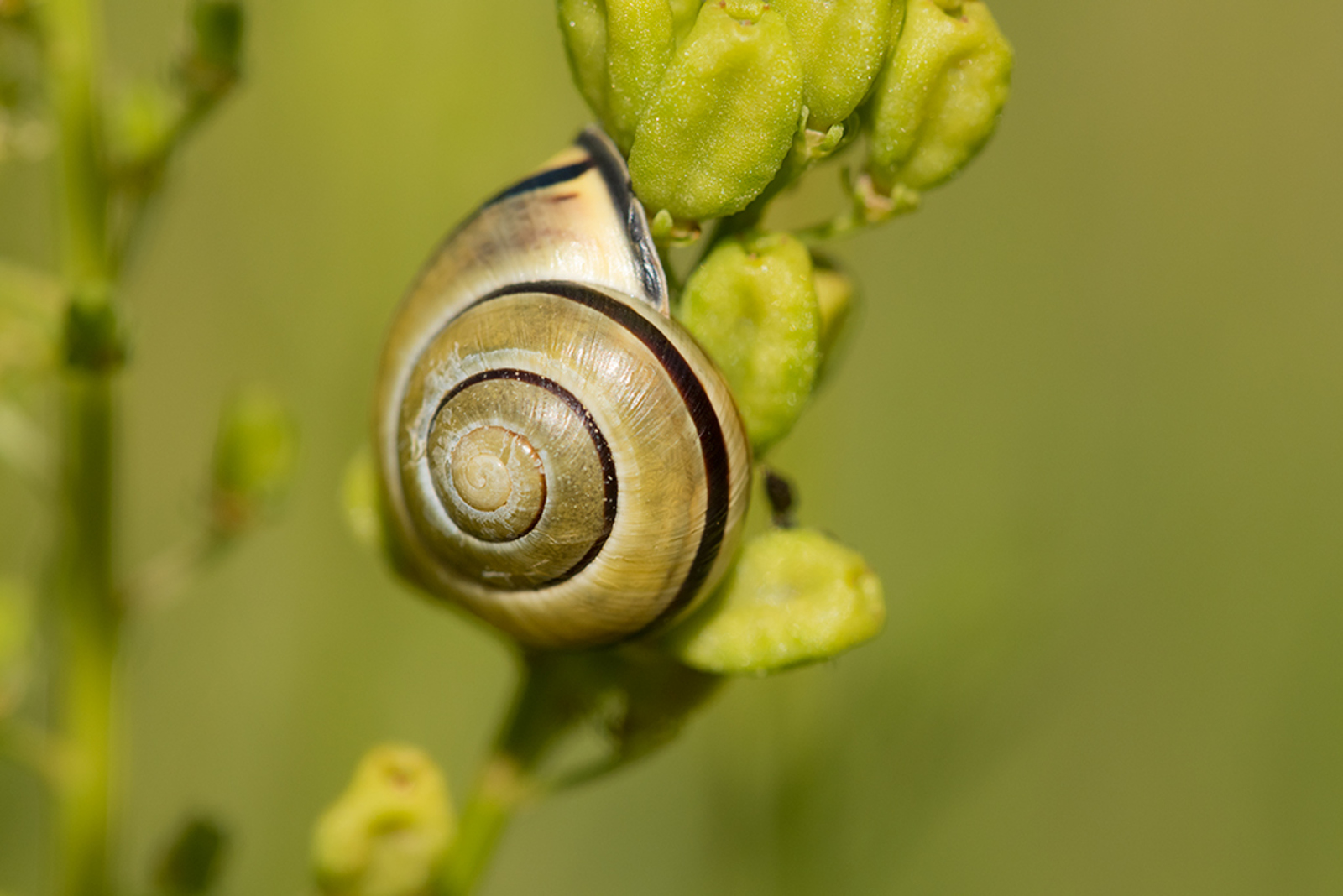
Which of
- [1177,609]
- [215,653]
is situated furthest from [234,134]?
[1177,609]

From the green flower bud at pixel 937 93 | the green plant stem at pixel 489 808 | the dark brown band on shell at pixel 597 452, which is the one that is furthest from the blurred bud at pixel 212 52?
the green plant stem at pixel 489 808

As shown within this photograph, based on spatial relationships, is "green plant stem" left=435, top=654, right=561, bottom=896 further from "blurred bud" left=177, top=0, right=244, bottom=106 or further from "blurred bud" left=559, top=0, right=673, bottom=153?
"blurred bud" left=177, top=0, right=244, bottom=106

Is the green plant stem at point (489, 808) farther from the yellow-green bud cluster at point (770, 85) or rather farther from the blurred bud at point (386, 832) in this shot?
the yellow-green bud cluster at point (770, 85)

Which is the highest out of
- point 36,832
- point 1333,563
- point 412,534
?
point 412,534

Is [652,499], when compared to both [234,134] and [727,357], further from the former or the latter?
[234,134]

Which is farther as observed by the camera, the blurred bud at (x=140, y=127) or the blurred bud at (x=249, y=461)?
the blurred bud at (x=249, y=461)

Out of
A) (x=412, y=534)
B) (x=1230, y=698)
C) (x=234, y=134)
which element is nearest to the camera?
(x=412, y=534)

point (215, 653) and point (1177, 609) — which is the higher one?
point (1177, 609)
